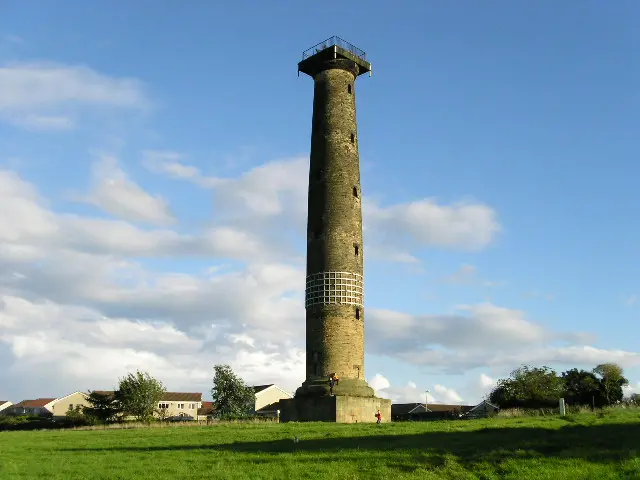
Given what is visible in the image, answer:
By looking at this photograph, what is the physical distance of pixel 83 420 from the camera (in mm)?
66250

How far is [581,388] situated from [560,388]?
582 cm

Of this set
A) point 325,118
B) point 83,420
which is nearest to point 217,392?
point 83,420

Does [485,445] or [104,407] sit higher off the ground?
[104,407]

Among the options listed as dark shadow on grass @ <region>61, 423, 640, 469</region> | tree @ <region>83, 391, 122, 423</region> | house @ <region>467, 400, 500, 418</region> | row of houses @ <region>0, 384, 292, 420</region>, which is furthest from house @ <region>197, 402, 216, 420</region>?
dark shadow on grass @ <region>61, 423, 640, 469</region>

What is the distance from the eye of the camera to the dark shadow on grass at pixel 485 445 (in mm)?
18969

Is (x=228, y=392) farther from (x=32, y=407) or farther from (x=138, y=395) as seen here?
(x=32, y=407)

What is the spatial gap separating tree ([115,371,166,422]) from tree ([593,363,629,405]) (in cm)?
4185

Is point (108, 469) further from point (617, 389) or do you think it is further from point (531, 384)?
point (617, 389)

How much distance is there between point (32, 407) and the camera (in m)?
114

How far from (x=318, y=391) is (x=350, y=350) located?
9.78 feet

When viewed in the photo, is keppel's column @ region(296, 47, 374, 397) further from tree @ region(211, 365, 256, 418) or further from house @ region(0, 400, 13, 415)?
house @ region(0, 400, 13, 415)

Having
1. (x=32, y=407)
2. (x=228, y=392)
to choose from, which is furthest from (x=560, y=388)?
(x=32, y=407)

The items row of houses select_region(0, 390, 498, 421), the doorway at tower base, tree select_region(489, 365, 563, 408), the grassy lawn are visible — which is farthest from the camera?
row of houses select_region(0, 390, 498, 421)

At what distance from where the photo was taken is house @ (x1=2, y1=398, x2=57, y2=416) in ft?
363
